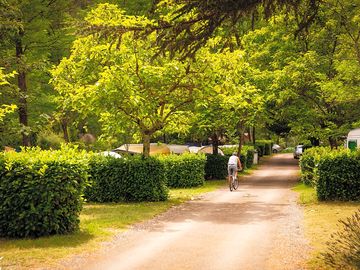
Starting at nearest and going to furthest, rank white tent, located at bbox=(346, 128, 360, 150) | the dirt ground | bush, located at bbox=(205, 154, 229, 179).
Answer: the dirt ground < white tent, located at bbox=(346, 128, 360, 150) < bush, located at bbox=(205, 154, 229, 179)

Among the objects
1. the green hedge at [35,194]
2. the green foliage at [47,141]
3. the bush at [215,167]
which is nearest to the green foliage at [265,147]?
the bush at [215,167]

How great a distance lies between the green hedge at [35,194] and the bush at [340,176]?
9.48 m

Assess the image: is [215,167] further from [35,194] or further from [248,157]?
[35,194]

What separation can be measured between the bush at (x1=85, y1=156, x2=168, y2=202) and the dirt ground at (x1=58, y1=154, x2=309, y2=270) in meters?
1.68

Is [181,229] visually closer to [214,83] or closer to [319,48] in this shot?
[214,83]

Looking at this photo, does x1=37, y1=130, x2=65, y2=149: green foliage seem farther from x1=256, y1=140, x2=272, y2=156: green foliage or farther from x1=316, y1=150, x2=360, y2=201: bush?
x1=256, y1=140, x2=272, y2=156: green foliage

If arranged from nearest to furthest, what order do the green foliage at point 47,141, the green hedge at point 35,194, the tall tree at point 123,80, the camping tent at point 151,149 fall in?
1. the green hedge at point 35,194
2. the tall tree at point 123,80
3. the green foliage at point 47,141
4. the camping tent at point 151,149

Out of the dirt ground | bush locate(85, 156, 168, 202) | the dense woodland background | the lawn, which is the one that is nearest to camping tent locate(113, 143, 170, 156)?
the dense woodland background

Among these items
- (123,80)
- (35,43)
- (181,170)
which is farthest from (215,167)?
(123,80)

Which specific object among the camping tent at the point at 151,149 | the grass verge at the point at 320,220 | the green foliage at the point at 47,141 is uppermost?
the green foliage at the point at 47,141

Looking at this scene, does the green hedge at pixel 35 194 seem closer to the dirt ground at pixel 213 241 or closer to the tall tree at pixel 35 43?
the dirt ground at pixel 213 241

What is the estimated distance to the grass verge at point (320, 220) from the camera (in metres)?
8.85

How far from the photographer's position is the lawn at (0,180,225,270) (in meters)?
8.74

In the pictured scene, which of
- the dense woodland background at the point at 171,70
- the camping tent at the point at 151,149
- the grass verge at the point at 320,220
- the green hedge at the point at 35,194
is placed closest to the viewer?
the dense woodland background at the point at 171,70
